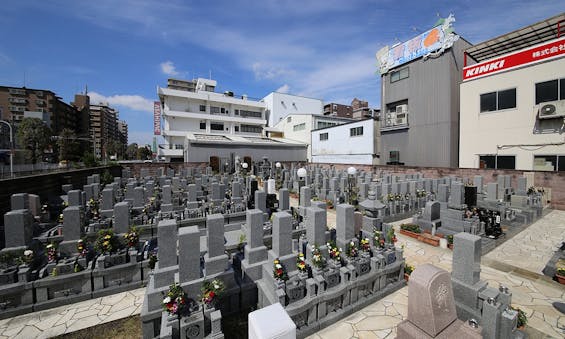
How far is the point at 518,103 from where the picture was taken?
17203mm

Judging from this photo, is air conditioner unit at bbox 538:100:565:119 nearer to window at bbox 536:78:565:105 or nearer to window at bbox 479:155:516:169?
window at bbox 536:78:565:105

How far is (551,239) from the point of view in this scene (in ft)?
30.8

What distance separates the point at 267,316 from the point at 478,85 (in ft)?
86.2

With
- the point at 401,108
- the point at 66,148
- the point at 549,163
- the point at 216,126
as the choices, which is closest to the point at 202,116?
the point at 216,126

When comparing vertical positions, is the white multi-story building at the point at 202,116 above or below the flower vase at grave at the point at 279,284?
above

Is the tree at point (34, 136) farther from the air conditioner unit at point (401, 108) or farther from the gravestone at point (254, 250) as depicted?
the air conditioner unit at point (401, 108)

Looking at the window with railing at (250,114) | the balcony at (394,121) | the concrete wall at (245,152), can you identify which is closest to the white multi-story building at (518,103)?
the balcony at (394,121)

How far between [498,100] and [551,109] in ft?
11.6

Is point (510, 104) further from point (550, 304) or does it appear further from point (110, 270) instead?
point (110, 270)

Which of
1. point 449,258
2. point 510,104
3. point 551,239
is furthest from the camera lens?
point 510,104

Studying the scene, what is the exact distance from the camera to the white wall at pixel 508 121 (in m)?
16.0

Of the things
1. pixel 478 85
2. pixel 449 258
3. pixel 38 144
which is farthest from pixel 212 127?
pixel 449 258

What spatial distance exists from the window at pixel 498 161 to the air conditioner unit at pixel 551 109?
3581 millimetres

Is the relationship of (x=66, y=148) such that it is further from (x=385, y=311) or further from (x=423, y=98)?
(x=423, y=98)
